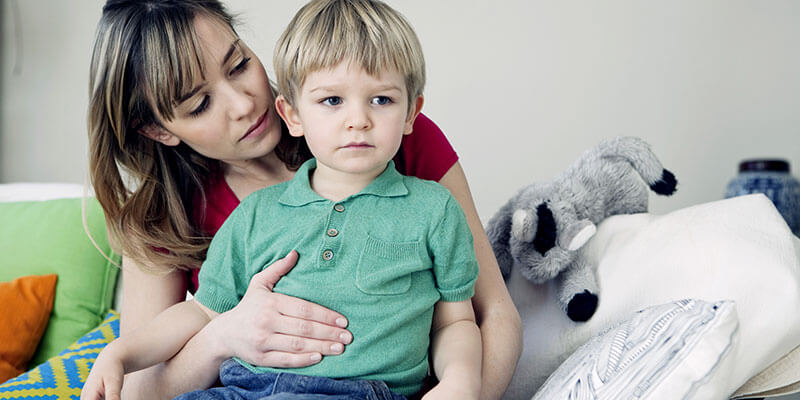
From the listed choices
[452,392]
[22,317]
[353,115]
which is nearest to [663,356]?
[452,392]

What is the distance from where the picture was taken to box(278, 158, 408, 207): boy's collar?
975mm

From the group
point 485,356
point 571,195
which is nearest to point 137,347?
point 485,356

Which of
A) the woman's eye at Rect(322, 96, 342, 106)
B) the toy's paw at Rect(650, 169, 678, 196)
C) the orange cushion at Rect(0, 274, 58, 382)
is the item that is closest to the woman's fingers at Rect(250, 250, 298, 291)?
the woman's eye at Rect(322, 96, 342, 106)

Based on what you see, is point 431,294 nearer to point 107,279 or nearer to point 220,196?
point 220,196

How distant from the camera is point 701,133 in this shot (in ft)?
7.89

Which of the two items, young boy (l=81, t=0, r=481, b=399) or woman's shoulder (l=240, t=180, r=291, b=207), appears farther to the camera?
woman's shoulder (l=240, t=180, r=291, b=207)

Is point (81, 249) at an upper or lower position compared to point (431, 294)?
Result: lower

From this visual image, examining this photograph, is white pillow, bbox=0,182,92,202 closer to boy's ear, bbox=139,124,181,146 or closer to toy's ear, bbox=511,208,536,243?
boy's ear, bbox=139,124,181,146

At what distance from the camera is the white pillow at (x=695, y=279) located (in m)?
0.90

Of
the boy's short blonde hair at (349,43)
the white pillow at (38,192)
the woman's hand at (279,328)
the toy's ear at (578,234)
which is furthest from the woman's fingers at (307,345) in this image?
the white pillow at (38,192)

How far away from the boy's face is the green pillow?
4.09ft

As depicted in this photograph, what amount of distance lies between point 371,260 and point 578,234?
53 centimetres

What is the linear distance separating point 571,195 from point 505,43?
1.13 m

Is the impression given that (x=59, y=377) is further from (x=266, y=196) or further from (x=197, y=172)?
(x=266, y=196)
